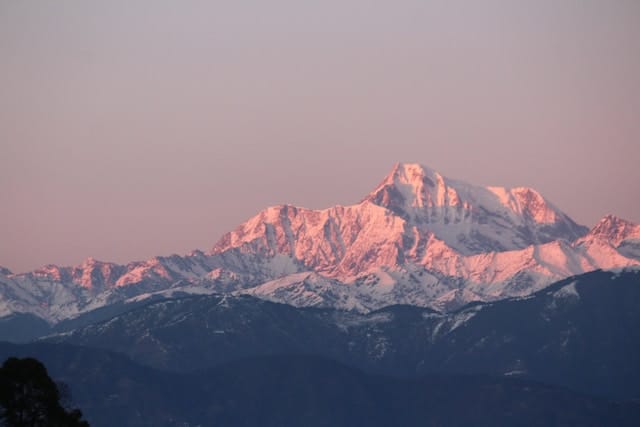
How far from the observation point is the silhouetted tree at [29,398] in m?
120

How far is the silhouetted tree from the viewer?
119625mm

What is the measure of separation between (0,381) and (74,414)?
581 cm

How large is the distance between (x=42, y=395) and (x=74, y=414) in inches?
108

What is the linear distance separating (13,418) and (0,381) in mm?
2785

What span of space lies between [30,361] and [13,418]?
443 centimetres

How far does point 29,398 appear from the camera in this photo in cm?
12069

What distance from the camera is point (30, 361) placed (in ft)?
398

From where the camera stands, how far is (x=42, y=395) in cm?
12062

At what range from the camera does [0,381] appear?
Result: 120 m

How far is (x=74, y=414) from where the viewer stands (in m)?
122
